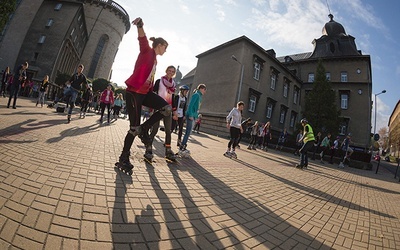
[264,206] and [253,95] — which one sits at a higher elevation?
[253,95]

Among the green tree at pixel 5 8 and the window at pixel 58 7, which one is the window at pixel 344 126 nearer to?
the green tree at pixel 5 8

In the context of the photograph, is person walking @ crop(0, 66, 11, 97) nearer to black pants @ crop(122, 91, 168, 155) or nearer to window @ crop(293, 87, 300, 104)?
black pants @ crop(122, 91, 168, 155)

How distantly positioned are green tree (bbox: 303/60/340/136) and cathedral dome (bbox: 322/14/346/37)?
15.4 metres

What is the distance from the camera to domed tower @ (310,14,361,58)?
113ft

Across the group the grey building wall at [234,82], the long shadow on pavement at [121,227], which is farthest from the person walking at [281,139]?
the long shadow on pavement at [121,227]

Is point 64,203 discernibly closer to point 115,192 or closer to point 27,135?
point 115,192

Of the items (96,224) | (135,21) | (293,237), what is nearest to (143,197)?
(96,224)

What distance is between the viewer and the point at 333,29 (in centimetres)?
3700

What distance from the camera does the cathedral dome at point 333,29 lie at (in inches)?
1433

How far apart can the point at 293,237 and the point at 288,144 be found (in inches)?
724

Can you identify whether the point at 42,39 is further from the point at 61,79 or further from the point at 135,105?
the point at 135,105

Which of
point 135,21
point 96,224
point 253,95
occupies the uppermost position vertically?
point 253,95

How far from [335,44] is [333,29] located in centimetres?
416

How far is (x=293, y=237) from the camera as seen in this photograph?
7.50 ft
